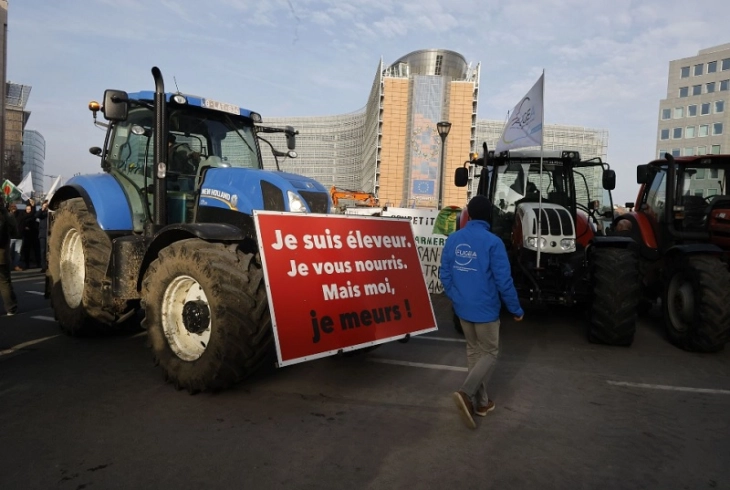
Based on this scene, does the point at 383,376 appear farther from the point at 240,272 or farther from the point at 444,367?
the point at 240,272

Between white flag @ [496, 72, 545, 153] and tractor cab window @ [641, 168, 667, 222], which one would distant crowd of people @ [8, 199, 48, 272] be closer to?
white flag @ [496, 72, 545, 153]

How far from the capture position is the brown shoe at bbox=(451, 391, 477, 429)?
12.5ft

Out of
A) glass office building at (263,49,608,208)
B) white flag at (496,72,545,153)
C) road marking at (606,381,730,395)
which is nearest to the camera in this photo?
road marking at (606,381,730,395)

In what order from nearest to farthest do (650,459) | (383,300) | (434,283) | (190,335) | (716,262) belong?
(650,459) < (190,335) < (383,300) < (716,262) < (434,283)

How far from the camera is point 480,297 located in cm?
401

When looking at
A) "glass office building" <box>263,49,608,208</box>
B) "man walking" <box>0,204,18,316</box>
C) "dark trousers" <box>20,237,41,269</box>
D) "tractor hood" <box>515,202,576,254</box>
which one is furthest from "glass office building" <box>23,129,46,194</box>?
"tractor hood" <box>515,202,576,254</box>

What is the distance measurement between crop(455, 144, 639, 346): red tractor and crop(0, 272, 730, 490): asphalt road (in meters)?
0.72

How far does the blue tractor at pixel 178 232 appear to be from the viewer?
4.14 metres

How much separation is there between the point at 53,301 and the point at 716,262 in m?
8.16

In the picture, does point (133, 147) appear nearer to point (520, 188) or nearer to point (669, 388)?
point (520, 188)

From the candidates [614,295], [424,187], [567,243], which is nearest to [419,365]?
[614,295]

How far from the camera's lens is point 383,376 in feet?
16.7

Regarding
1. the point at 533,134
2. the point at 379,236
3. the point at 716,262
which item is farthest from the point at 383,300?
the point at 716,262

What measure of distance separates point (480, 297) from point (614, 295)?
312 centimetres
